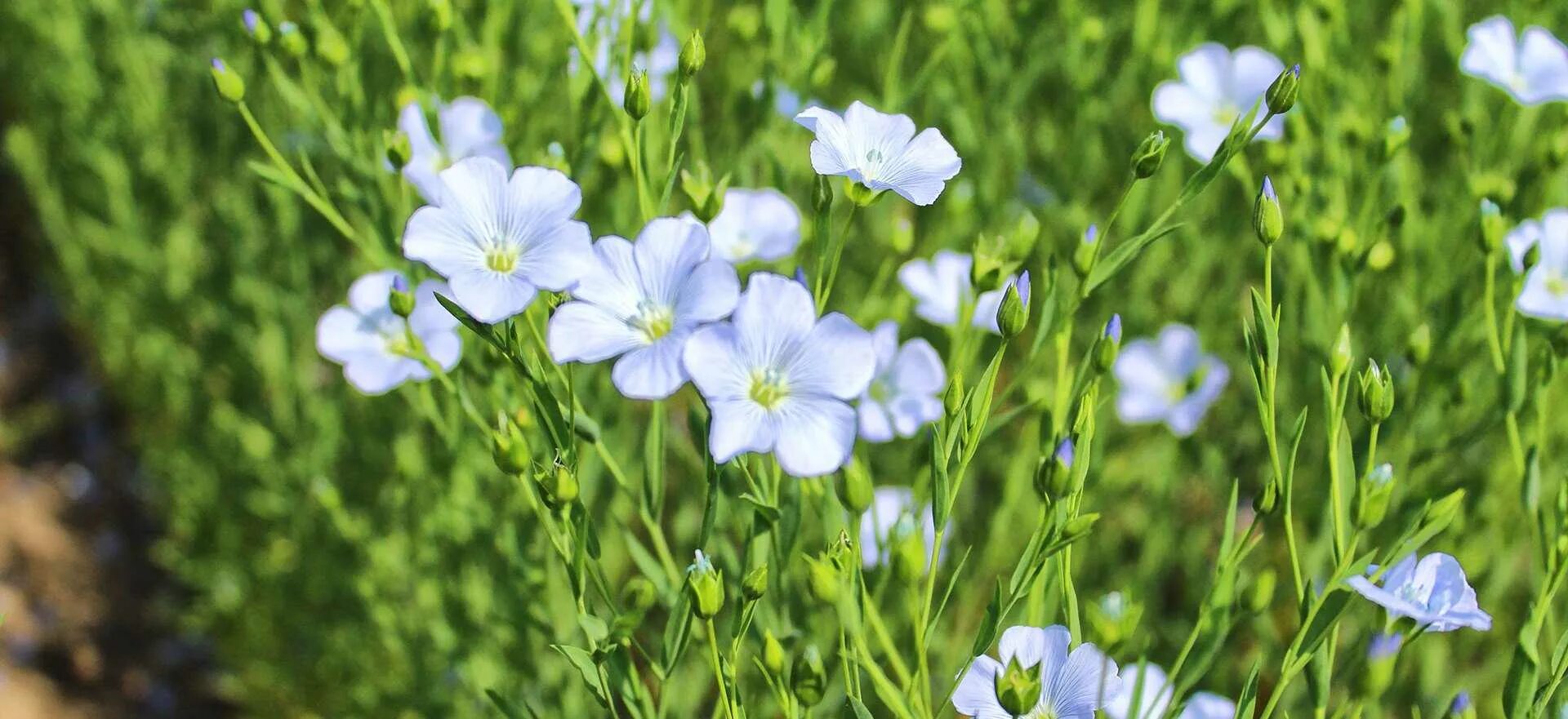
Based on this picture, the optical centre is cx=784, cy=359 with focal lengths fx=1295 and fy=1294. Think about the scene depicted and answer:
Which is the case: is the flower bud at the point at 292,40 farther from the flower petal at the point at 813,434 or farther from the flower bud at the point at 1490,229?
the flower bud at the point at 1490,229

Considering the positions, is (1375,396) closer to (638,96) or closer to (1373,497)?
(1373,497)

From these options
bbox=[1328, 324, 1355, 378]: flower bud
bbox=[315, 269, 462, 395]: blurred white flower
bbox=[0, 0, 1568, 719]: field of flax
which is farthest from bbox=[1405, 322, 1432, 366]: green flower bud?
bbox=[315, 269, 462, 395]: blurred white flower

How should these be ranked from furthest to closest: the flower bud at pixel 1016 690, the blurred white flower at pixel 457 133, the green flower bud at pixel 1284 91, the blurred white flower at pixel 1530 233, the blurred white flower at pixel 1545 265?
1. the blurred white flower at pixel 457 133
2. the blurred white flower at pixel 1530 233
3. the blurred white flower at pixel 1545 265
4. the green flower bud at pixel 1284 91
5. the flower bud at pixel 1016 690

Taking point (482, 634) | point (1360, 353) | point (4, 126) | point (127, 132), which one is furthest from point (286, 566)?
point (4, 126)

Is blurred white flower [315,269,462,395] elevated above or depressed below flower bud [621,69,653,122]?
above

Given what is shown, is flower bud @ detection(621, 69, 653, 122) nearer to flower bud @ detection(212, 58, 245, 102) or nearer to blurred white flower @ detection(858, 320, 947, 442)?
blurred white flower @ detection(858, 320, 947, 442)

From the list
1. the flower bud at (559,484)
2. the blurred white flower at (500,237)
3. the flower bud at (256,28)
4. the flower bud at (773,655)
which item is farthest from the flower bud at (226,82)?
the flower bud at (773,655)

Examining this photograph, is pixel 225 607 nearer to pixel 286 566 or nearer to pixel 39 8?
pixel 286 566
